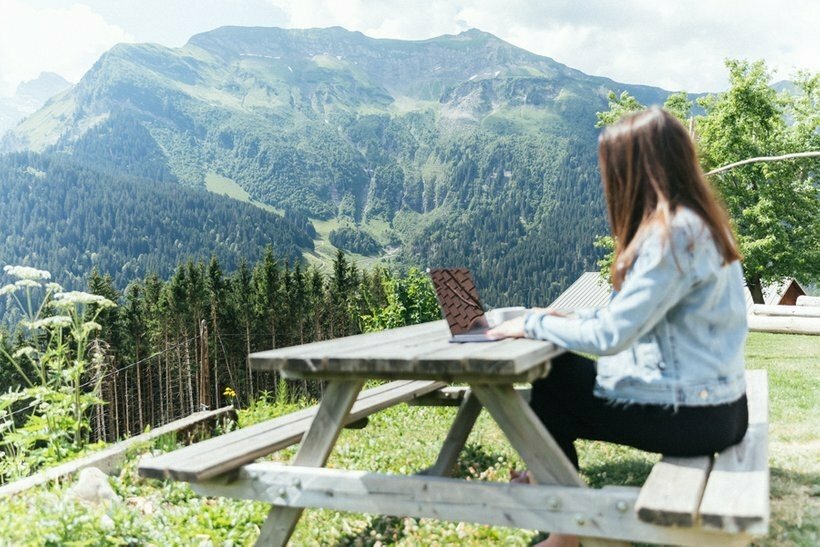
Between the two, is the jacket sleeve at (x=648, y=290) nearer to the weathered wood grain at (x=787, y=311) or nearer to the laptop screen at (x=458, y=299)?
the laptop screen at (x=458, y=299)

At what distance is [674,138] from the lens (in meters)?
2.57

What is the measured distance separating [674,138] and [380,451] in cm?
355

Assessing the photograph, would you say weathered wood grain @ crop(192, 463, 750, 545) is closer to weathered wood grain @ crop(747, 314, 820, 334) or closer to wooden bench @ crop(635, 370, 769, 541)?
wooden bench @ crop(635, 370, 769, 541)

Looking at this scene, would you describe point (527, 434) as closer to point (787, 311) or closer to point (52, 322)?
point (52, 322)

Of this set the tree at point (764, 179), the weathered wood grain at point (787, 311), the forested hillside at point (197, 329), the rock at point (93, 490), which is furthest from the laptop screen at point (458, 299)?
the forested hillside at point (197, 329)

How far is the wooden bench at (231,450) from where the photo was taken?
→ 283 cm

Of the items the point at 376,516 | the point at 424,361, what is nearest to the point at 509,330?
the point at 424,361

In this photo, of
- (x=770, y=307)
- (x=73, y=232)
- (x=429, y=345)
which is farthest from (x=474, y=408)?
(x=73, y=232)

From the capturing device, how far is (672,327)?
98.8 inches

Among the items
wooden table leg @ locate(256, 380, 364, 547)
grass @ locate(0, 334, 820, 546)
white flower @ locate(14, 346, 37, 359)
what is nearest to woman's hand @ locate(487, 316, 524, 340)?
wooden table leg @ locate(256, 380, 364, 547)

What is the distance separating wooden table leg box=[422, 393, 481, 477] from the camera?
12.2 ft

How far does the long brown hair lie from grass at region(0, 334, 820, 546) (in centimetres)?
158

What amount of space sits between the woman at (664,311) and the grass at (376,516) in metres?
1.06

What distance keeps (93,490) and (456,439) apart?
6.72ft
